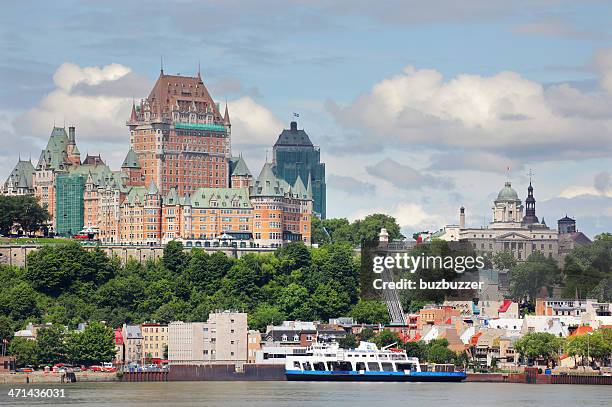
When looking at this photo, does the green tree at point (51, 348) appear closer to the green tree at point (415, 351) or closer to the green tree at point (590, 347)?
the green tree at point (415, 351)

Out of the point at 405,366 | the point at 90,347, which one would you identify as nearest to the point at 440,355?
the point at 405,366

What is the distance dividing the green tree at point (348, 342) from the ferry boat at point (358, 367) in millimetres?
12025

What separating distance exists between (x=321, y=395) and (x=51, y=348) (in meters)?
42.8

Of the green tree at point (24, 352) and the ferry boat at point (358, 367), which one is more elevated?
the green tree at point (24, 352)

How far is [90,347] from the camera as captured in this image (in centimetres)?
19138

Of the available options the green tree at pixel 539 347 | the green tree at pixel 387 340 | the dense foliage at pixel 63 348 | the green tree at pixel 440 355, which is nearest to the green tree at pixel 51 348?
the dense foliage at pixel 63 348

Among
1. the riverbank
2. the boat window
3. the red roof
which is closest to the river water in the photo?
the riverbank

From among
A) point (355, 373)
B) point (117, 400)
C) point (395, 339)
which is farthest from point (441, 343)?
point (117, 400)

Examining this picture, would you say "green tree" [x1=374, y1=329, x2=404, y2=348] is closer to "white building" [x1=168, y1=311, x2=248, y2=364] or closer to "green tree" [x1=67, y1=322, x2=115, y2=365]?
"white building" [x1=168, y1=311, x2=248, y2=364]

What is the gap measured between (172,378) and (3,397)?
1311 inches

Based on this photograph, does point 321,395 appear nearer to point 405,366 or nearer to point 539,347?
point 405,366

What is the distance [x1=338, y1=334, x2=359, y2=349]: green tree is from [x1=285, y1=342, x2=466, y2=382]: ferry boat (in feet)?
39.5

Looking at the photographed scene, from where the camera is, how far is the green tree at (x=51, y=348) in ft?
623

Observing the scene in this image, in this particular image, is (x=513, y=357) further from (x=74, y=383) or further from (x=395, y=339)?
(x=74, y=383)
